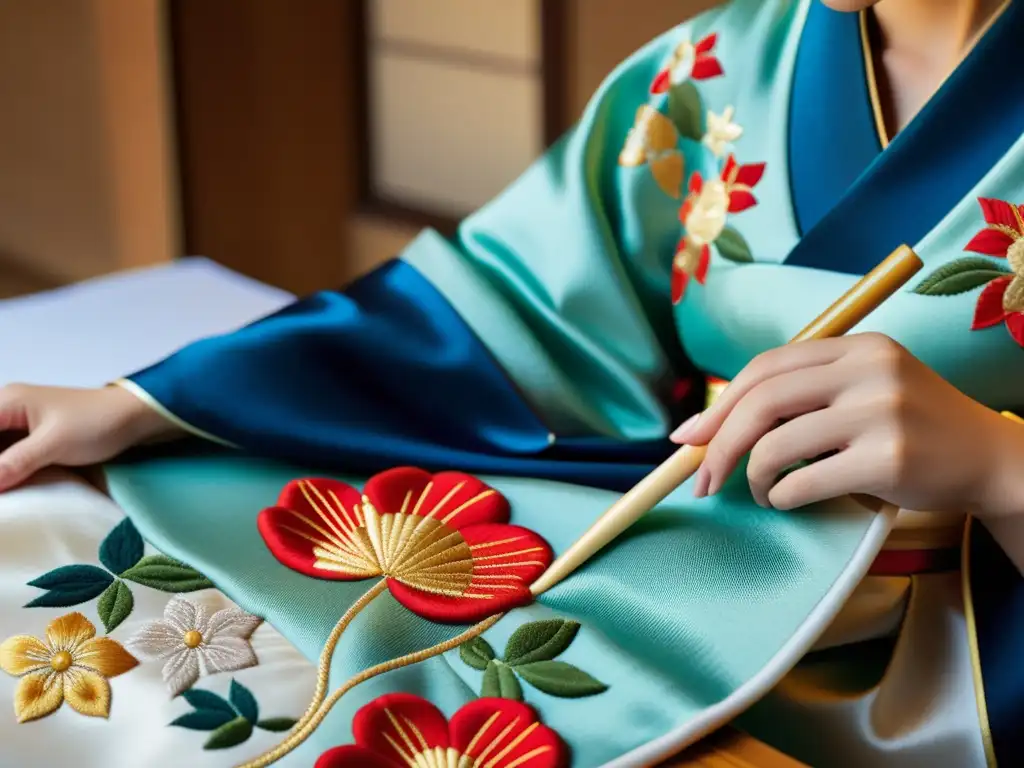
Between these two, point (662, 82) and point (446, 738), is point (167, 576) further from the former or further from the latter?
point (662, 82)

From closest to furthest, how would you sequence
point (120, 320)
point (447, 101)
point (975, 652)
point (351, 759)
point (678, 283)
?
point (351, 759)
point (975, 652)
point (678, 283)
point (120, 320)
point (447, 101)

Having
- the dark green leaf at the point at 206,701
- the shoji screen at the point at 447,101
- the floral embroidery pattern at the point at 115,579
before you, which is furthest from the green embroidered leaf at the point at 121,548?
the shoji screen at the point at 447,101

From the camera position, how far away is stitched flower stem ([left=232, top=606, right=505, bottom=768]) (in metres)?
0.58

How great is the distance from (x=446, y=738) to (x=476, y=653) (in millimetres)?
55

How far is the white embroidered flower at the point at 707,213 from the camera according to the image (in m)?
0.86

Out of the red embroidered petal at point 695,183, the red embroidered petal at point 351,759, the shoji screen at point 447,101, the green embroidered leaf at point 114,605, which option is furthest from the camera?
the shoji screen at point 447,101

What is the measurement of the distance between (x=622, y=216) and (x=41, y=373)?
0.58m

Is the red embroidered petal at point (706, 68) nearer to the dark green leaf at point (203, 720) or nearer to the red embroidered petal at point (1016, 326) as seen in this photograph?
the red embroidered petal at point (1016, 326)

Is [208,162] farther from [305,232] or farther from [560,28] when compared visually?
[560,28]

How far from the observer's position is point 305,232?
8.63ft

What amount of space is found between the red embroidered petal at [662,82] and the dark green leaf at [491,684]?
0.47m

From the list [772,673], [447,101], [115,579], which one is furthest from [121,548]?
[447,101]

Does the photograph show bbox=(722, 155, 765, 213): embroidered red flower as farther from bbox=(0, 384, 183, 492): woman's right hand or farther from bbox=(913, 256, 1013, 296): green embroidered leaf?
bbox=(0, 384, 183, 492): woman's right hand

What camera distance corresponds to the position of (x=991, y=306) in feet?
2.34
